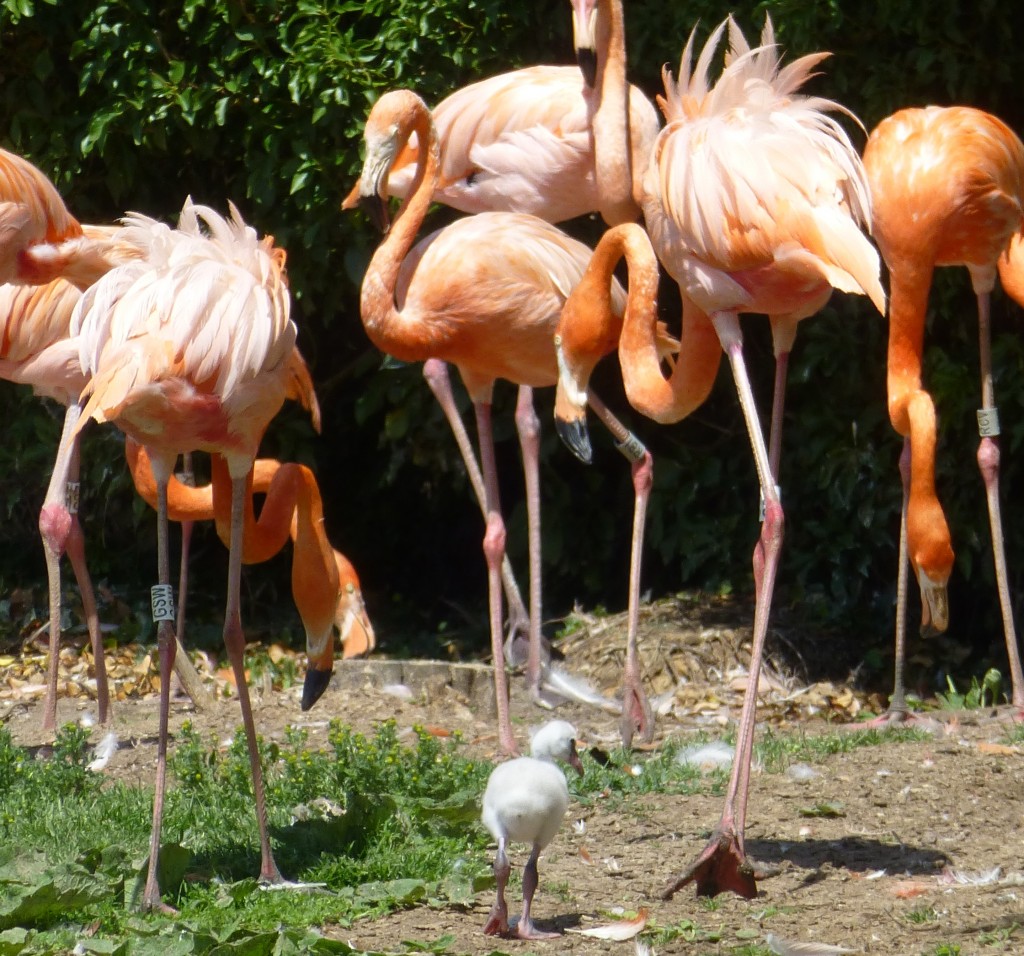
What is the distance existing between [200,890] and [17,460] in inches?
174

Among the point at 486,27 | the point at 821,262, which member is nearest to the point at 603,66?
the point at 486,27

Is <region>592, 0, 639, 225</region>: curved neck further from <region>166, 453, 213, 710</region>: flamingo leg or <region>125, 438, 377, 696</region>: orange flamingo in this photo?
<region>166, 453, 213, 710</region>: flamingo leg

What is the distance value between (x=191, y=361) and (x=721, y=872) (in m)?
1.79

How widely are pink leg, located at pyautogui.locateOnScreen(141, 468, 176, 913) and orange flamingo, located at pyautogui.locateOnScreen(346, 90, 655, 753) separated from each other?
1364 millimetres

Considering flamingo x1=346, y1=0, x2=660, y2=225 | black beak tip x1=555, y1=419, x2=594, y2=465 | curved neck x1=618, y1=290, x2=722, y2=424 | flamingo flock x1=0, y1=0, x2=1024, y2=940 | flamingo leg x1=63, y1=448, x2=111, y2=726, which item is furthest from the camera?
flamingo leg x1=63, y1=448, x2=111, y2=726

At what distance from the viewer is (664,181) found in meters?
4.21

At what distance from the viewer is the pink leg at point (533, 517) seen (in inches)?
231

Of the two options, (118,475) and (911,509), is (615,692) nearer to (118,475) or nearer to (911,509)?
(911,509)

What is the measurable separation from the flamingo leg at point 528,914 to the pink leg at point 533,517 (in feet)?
7.98

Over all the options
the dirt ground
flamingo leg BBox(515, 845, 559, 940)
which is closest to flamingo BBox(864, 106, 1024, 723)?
the dirt ground

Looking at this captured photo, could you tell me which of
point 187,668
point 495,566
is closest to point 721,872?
point 495,566

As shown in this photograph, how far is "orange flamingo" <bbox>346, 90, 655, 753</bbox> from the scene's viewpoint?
5.25 meters

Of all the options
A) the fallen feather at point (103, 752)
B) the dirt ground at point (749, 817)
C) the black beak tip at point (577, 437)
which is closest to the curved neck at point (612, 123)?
the black beak tip at point (577, 437)

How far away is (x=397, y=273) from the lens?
541 centimetres
